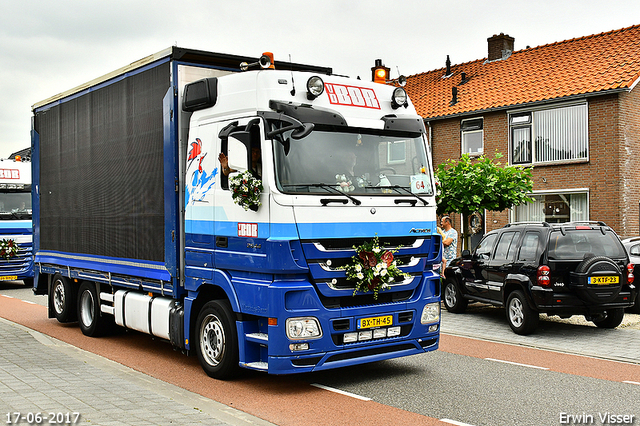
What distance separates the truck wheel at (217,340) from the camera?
7.16m

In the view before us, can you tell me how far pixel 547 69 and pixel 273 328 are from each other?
20.0 metres

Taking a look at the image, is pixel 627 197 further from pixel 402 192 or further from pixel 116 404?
pixel 116 404

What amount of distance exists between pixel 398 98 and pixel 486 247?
5.41 metres

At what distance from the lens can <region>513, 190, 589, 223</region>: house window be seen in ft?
67.7

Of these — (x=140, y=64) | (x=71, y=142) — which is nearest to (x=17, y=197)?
(x=71, y=142)

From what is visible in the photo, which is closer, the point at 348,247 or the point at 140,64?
the point at 348,247

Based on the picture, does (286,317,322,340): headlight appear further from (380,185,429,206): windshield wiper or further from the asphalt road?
(380,185,429,206): windshield wiper

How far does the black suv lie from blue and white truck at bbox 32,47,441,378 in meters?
3.31

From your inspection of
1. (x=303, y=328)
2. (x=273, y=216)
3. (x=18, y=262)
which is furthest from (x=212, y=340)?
(x=18, y=262)

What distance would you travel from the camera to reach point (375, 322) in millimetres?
7156

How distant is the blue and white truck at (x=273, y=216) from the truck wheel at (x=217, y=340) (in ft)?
0.07

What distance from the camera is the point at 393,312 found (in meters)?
7.31

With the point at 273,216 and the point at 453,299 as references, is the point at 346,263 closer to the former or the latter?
the point at 273,216

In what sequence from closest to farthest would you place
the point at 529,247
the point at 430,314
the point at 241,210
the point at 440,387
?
the point at 241,210 → the point at 440,387 → the point at 430,314 → the point at 529,247
